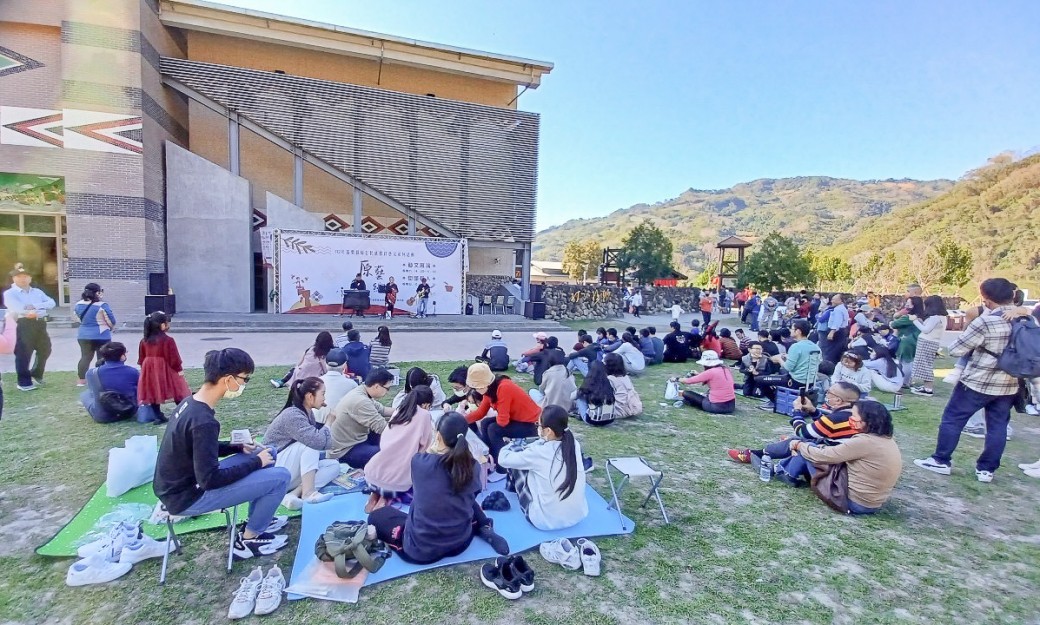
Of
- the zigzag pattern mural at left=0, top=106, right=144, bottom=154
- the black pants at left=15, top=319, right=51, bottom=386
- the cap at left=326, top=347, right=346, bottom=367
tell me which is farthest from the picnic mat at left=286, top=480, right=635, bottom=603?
the zigzag pattern mural at left=0, top=106, right=144, bottom=154

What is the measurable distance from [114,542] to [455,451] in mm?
2373

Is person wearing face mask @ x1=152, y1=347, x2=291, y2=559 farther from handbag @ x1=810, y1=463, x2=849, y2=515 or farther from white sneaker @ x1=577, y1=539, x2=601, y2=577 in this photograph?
handbag @ x1=810, y1=463, x2=849, y2=515

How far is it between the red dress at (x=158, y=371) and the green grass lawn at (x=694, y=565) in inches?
20.9

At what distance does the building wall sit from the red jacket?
20284mm

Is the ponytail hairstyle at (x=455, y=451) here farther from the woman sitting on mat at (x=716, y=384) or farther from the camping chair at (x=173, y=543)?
the woman sitting on mat at (x=716, y=384)

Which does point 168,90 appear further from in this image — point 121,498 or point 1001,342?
point 1001,342

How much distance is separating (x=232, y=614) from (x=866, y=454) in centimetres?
480

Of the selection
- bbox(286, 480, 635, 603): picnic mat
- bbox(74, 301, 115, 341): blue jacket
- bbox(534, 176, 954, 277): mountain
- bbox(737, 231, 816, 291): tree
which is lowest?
bbox(286, 480, 635, 603): picnic mat

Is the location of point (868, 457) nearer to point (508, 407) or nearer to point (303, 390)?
point (508, 407)

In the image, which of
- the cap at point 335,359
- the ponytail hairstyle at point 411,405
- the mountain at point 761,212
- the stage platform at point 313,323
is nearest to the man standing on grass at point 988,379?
the ponytail hairstyle at point 411,405

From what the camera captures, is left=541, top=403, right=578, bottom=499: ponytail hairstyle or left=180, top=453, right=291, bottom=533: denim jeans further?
left=541, top=403, right=578, bottom=499: ponytail hairstyle

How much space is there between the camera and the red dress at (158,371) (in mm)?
5617

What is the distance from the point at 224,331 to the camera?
44.3 feet

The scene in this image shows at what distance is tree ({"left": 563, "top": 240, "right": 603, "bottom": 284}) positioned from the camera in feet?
195
